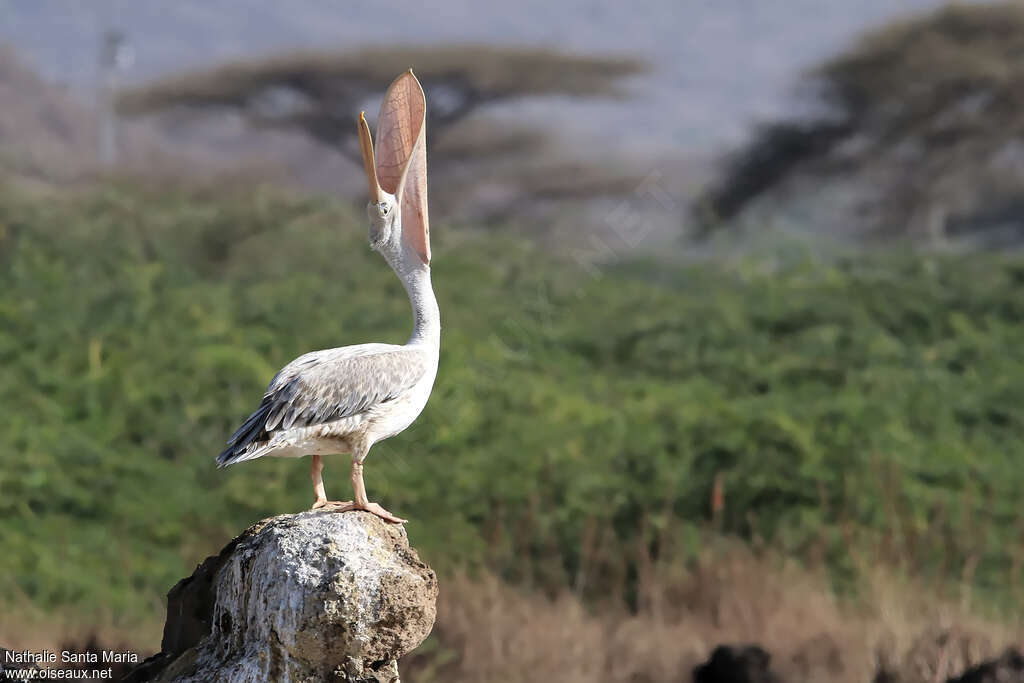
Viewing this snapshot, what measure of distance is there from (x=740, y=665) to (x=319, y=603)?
15.4 feet

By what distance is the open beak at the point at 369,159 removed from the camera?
451 cm

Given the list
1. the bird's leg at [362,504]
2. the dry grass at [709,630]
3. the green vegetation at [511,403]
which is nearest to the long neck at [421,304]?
the bird's leg at [362,504]

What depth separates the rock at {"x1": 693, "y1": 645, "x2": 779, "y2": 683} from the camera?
8.26 metres

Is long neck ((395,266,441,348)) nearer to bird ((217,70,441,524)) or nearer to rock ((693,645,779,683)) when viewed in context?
bird ((217,70,441,524))

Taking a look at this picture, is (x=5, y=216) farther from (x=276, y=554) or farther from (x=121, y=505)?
(x=276, y=554)

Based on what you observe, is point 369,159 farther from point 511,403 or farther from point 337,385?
point 511,403

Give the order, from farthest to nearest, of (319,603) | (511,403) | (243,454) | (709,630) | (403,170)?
(511,403) < (709,630) < (403,170) < (243,454) < (319,603)

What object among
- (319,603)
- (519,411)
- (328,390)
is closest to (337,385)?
(328,390)

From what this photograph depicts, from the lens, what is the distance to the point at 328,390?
462cm

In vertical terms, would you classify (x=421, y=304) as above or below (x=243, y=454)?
A: above

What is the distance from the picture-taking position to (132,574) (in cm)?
1071

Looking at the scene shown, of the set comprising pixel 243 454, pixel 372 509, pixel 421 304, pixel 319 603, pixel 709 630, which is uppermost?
pixel 421 304

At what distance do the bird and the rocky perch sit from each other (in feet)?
0.62

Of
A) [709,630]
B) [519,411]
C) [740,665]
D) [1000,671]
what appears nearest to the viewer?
[1000,671]
